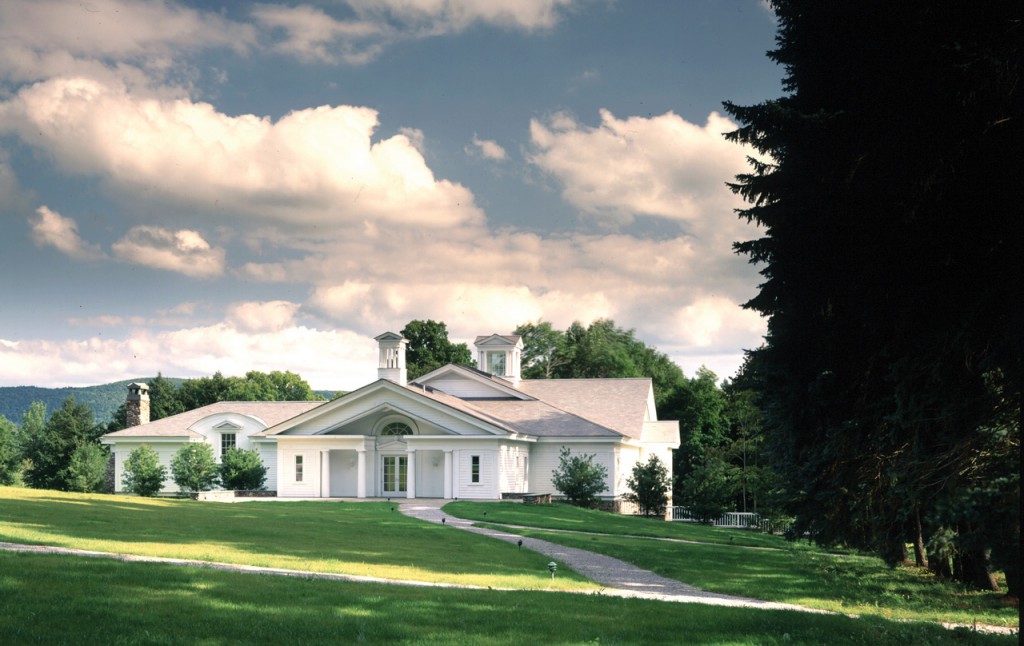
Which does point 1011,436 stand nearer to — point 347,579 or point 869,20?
point 869,20

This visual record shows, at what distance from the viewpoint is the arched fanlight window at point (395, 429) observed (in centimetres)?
4522

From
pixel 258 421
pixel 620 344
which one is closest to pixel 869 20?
pixel 258 421

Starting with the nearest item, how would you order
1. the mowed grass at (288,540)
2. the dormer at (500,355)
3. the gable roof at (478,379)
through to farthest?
the mowed grass at (288,540) → the gable roof at (478,379) → the dormer at (500,355)

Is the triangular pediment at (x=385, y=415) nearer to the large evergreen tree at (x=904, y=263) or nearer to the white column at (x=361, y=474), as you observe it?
→ the white column at (x=361, y=474)

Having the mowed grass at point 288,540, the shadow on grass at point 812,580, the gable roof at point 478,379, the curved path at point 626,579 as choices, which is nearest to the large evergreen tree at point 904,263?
the shadow on grass at point 812,580

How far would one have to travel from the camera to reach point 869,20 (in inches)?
578

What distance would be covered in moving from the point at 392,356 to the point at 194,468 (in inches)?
423

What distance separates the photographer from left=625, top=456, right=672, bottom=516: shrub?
140ft

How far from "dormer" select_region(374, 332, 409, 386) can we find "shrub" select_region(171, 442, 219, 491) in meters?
9.03

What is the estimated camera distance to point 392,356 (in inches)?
1884

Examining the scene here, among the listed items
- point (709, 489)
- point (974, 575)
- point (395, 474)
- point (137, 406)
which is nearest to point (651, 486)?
point (709, 489)

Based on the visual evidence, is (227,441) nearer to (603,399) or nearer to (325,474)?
(325,474)

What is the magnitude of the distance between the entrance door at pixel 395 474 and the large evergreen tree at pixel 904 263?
28.8 meters

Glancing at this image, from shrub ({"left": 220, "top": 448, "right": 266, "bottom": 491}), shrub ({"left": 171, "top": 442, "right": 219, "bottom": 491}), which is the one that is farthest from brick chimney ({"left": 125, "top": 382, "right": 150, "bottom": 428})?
shrub ({"left": 171, "top": 442, "right": 219, "bottom": 491})
